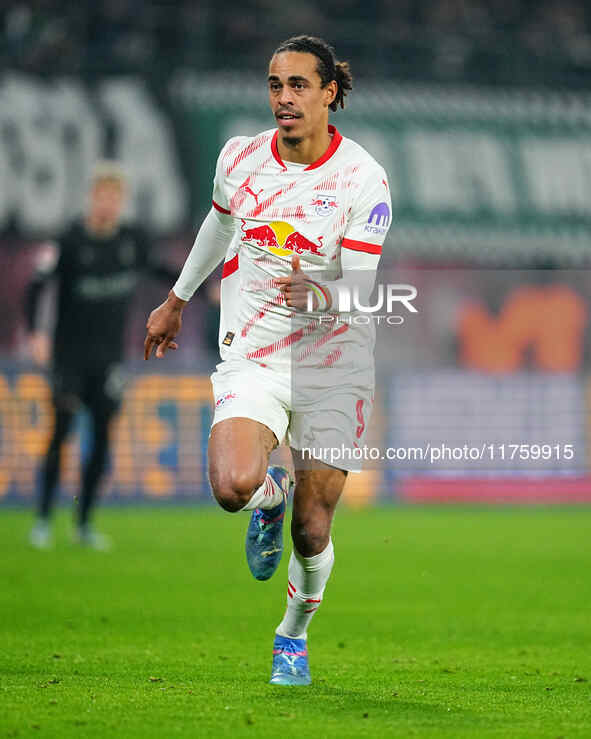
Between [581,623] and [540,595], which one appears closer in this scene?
[581,623]

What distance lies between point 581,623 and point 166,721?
3477 millimetres

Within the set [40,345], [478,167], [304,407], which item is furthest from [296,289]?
[478,167]

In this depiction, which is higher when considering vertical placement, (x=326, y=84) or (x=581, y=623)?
(x=326, y=84)

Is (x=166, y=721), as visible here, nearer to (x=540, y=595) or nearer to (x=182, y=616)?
(x=182, y=616)

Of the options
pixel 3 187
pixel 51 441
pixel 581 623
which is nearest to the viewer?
pixel 581 623

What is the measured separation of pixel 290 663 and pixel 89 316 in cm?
613

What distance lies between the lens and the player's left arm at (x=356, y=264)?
5199 mm

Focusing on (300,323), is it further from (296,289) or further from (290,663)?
(290,663)

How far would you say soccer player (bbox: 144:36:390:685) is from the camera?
5492 mm

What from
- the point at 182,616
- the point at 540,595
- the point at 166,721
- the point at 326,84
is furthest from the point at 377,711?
the point at 540,595

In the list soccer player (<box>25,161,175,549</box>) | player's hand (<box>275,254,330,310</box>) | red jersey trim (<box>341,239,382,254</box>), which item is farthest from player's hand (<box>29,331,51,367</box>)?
player's hand (<box>275,254,330,310</box>)

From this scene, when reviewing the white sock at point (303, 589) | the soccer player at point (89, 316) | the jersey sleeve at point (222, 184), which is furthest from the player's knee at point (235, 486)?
the soccer player at point (89, 316)

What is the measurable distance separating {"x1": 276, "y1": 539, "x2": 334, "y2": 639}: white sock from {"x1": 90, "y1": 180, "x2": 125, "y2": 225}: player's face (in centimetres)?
581

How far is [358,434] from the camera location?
5.58 m
